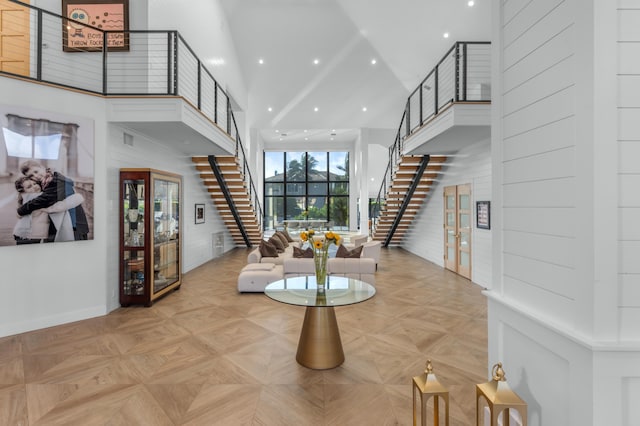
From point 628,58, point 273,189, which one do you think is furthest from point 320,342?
point 273,189

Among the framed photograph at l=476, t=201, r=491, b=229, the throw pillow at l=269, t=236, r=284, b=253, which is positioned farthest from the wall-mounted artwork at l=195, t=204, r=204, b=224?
the framed photograph at l=476, t=201, r=491, b=229

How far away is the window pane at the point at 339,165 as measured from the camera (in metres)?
17.5

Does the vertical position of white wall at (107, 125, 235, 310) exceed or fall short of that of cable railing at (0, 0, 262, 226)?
it falls short

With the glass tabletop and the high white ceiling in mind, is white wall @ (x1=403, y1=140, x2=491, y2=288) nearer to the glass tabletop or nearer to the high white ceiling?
the high white ceiling

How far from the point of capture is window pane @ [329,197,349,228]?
55.9 ft

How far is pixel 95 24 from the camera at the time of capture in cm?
576

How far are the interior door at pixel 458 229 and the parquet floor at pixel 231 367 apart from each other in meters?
2.38

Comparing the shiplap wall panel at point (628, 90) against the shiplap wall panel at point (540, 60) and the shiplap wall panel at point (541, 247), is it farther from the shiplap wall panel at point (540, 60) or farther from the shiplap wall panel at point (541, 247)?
the shiplap wall panel at point (541, 247)

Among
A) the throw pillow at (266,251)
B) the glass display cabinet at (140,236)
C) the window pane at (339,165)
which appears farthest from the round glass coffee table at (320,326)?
the window pane at (339,165)

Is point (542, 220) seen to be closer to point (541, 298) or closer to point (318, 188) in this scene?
point (541, 298)

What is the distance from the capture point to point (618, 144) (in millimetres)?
1274

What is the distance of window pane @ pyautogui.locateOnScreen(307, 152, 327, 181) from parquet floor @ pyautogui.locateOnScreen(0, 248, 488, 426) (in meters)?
12.7

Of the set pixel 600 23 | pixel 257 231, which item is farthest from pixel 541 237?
pixel 257 231

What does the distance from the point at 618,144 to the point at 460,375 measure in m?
2.62
